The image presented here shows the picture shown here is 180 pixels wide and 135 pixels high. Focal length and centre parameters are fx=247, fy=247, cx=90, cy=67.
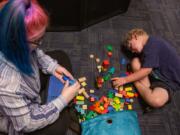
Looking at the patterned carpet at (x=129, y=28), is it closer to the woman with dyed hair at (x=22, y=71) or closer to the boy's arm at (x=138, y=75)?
the boy's arm at (x=138, y=75)

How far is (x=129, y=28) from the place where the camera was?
1985 millimetres

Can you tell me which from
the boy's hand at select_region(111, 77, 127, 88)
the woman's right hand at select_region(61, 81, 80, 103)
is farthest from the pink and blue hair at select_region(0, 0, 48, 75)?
the boy's hand at select_region(111, 77, 127, 88)

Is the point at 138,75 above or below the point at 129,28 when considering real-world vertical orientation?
below

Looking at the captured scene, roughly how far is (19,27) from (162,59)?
1.06m

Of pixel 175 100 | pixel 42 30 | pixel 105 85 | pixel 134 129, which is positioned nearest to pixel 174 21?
pixel 175 100

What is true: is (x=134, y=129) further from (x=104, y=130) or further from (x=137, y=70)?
(x=137, y=70)

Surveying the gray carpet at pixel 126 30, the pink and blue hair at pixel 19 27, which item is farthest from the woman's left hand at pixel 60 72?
the pink and blue hair at pixel 19 27

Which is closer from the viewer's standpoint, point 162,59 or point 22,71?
point 22,71

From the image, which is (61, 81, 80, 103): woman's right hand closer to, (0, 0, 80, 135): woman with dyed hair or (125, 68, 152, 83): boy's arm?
(0, 0, 80, 135): woman with dyed hair

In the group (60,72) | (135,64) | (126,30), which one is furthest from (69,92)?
(126,30)

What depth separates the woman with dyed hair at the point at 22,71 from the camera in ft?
2.40

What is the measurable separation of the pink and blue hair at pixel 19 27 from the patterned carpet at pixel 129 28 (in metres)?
0.74

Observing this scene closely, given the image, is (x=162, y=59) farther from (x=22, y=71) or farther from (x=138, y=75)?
(x=22, y=71)

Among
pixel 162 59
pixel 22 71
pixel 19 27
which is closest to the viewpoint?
pixel 19 27
